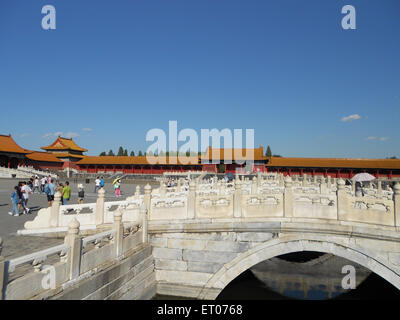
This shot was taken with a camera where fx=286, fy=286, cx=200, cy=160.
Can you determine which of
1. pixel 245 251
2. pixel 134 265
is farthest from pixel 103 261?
pixel 245 251

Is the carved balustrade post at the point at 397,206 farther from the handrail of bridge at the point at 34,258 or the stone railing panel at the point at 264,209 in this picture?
the handrail of bridge at the point at 34,258

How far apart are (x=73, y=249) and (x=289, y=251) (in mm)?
5412

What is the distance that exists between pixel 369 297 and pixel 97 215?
11384mm

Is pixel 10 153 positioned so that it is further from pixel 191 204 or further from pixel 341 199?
pixel 341 199

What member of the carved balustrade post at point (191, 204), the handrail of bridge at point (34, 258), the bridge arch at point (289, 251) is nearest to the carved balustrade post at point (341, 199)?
the bridge arch at point (289, 251)

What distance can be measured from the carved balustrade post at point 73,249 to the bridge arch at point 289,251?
3.93 meters

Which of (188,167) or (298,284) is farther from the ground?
(188,167)

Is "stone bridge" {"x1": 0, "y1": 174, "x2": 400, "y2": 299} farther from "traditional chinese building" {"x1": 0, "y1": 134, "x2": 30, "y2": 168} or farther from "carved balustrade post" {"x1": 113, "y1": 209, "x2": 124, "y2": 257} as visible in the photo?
"traditional chinese building" {"x1": 0, "y1": 134, "x2": 30, "y2": 168}

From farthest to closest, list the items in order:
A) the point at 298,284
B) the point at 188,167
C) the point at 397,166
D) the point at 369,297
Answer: the point at 188,167, the point at 397,166, the point at 298,284, the point at 369,297

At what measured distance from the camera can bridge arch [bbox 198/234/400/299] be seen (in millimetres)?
7172

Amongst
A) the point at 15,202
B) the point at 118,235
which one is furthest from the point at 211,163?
the point at 118,235

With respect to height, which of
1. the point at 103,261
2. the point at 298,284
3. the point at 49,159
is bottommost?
the point at 298,284
